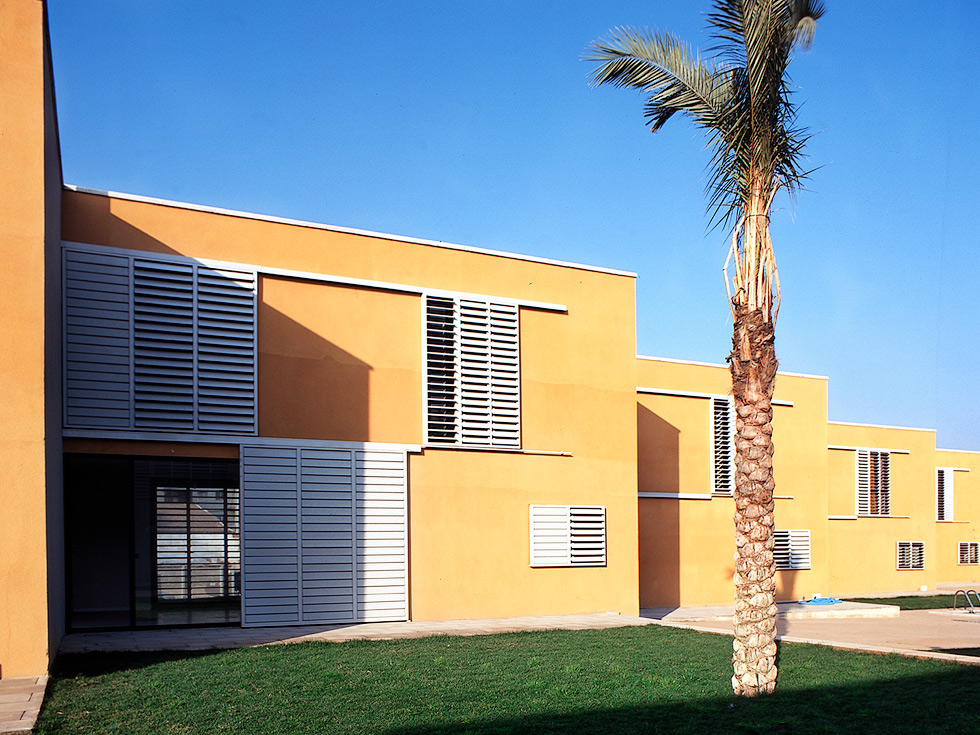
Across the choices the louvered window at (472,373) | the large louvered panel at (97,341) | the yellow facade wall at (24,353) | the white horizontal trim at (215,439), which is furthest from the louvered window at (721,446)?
the yellow facade wall at (24,353)

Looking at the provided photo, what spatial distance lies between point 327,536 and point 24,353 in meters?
6.35

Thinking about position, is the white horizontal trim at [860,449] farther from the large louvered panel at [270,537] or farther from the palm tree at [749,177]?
the palm tree at [749,177]

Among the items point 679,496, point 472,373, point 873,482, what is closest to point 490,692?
point 472,373

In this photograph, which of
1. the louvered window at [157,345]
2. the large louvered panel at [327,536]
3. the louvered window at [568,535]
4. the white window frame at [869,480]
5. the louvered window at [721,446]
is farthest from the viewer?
the white window frame at [869,480]

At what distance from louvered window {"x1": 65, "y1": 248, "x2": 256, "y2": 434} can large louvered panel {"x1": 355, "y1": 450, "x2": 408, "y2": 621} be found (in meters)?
2.16

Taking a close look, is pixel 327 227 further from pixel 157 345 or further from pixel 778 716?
pixel 778 716

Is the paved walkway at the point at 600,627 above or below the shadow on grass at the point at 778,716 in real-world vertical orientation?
below

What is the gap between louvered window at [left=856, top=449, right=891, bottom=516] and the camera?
30.4m

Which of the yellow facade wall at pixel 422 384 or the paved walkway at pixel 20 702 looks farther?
the yellow facade wall at pixel 422 384

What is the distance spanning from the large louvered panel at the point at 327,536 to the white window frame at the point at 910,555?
22930 millimetres

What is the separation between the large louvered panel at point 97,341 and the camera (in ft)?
42.5

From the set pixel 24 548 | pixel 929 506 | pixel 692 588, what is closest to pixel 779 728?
pixel 24 548

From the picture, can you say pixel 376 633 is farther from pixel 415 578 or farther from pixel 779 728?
pixel 779 728

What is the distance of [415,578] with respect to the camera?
15469 millimetres
